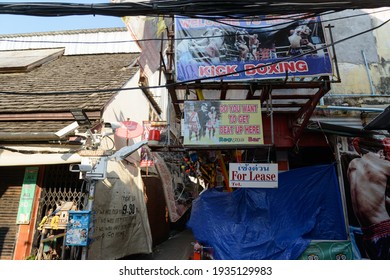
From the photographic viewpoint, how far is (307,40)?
6.00 metres

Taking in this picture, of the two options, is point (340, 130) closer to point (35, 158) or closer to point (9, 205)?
point (35, 158)

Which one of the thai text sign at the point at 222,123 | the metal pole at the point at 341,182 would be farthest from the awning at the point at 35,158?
the metal pole at the point at 341,182

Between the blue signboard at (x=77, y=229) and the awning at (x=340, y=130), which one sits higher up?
the awning at (x=340, y=130)

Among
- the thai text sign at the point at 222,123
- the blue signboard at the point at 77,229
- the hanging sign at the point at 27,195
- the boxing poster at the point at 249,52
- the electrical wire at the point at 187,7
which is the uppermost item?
the boxing poster at the point at 249,52

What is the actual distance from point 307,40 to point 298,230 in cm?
444

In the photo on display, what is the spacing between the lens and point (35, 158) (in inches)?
233

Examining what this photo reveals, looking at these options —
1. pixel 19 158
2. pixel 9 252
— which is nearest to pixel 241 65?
pixel 19 158

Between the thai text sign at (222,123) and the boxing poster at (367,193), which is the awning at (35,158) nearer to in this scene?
the thai text sign at (222,123)

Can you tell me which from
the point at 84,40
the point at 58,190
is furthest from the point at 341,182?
the point at 84,40

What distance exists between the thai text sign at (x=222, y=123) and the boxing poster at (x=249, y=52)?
617mm

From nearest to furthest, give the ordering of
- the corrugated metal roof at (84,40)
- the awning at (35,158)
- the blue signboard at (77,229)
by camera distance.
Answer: the blue signboard at (77,229) → the awning at (35,158) → the corrugated metal roof at (84,40)

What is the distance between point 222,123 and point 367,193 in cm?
388

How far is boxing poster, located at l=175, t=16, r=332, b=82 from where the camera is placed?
19.1 feet

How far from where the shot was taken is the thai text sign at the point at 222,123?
5703mm
